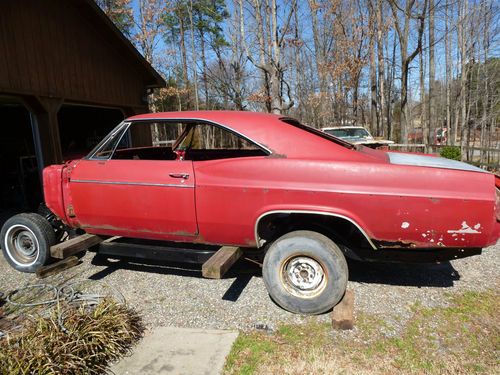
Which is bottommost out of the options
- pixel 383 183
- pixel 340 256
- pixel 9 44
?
pixel 340 256

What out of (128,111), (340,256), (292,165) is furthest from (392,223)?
(128,111)

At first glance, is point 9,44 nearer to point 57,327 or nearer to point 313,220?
point 57,327

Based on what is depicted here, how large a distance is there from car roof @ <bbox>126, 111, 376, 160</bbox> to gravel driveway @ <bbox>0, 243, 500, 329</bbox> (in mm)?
1481

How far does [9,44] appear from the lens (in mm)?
6344

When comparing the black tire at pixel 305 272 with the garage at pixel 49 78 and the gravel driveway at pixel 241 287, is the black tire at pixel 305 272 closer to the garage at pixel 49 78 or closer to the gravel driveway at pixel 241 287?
the gravel driveway at pixel 241 287

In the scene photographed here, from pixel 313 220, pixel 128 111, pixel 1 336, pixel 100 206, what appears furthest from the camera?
pixel 128 111

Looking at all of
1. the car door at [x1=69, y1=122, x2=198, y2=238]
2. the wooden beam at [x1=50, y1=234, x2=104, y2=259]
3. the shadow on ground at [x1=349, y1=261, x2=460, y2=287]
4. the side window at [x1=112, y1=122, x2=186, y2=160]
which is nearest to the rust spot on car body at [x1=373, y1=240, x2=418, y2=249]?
the shadow on ground at [x1=349, y1=261, x2=460, y2=287]

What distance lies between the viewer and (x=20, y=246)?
4.55 metres

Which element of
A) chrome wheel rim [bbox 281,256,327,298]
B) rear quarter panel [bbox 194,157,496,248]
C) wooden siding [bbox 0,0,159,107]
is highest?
wooden siding [bbox 0,0,159,107]

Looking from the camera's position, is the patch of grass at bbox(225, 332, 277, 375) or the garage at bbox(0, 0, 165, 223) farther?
the garage at bbox(0, 0, 165, 223)

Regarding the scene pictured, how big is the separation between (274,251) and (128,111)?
8.49 metres

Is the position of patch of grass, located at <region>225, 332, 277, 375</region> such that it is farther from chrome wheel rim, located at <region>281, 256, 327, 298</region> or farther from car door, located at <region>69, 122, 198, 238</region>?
car door, located at <region>69, 122, 198, 238</region>

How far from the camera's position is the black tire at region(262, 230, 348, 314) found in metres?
3.08

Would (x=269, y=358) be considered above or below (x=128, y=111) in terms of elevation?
below
